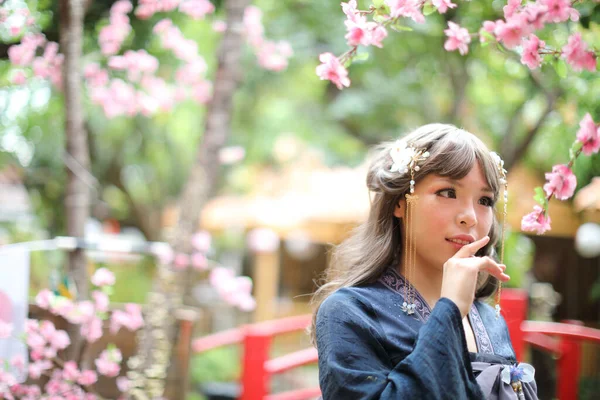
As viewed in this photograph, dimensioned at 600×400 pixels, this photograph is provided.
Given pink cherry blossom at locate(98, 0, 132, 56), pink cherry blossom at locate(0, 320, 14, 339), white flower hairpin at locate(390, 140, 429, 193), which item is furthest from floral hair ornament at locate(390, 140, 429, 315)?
pink cherry blossom at locate(98, 0, 132, 56)

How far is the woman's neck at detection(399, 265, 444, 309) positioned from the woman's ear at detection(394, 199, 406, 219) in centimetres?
14

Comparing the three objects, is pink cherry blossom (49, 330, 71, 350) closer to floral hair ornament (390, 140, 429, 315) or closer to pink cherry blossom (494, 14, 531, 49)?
floral hair ornament (390, 140, 429, 315)

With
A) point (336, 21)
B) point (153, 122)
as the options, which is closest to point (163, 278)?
point (336, 21)

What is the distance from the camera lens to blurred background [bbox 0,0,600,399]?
15.6 feet

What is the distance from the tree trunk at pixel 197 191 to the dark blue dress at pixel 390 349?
1817mm

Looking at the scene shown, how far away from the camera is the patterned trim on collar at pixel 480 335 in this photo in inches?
66.7

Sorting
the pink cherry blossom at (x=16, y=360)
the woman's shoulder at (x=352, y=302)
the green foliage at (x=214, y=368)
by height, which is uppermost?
the woman's shoulder at (x=352, y=302)

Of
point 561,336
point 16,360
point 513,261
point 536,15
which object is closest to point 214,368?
point 513,261

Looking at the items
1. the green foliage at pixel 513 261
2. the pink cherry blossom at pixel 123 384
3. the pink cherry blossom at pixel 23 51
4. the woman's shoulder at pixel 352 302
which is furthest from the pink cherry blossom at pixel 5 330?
the green foliage at pixel 513 261

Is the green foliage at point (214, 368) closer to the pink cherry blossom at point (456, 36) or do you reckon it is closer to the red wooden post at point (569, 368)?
the red wooden post at point (569, 368)

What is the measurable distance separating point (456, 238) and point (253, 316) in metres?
7.98

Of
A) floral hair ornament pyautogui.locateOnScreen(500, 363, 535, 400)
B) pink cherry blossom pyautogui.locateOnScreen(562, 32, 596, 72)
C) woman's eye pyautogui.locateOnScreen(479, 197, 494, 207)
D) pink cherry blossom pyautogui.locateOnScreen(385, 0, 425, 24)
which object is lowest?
floral hair ornament pyautogui.locateOnScreen(500, 363, 535, 400)

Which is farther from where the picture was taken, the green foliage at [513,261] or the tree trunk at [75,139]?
the green foliage at [513,261]

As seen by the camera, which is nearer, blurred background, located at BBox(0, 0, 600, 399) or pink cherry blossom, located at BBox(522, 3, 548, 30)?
pink cherry blossom, located at BBox(522, 3, 548, 30)
